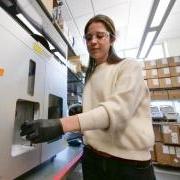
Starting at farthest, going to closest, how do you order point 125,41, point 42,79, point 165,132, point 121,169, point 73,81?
point 125,41, point 165,132, point 73,81, point 42,79, point 121,169

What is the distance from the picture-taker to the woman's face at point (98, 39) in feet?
2.63

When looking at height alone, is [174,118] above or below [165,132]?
above

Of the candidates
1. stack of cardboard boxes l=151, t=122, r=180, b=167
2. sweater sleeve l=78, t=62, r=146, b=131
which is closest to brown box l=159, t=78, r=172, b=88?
stack of cardboard boxes l=151, t=122, r=180, b=167

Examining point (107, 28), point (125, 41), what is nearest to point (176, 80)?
point (125, 41)

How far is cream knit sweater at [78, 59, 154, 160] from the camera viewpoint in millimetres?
530

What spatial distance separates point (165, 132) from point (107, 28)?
9.12ft

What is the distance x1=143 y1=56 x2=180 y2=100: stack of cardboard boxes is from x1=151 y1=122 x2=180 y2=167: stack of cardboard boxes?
3.07ft

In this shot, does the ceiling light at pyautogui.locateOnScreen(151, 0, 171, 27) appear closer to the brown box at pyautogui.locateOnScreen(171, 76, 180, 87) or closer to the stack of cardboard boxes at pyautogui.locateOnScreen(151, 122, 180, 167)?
the brown box at pyautogui.locateOnScreen(171, 76, 180, 87)

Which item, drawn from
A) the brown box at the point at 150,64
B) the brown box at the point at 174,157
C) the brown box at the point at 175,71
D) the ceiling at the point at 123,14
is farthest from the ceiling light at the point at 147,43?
the brown box at the point at 174,157

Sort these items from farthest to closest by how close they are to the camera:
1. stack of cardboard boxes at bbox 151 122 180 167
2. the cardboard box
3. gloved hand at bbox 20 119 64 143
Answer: stack of cardboard boxes at bbox 151 122 180 167 → the cardboard box → gloved hand at bbox 20 119 64 143

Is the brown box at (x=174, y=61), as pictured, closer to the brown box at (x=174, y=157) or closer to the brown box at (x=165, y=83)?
the brown box at (x=165, y=83)

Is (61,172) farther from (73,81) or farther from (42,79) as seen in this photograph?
(73,81)

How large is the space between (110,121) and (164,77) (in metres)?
3.61

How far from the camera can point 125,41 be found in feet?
13.8
